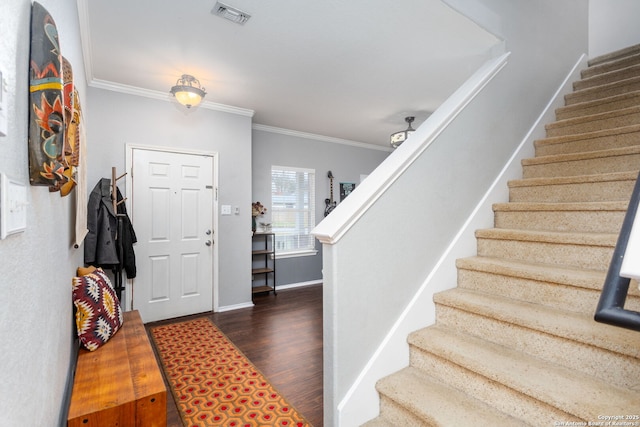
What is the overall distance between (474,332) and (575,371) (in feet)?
1.35

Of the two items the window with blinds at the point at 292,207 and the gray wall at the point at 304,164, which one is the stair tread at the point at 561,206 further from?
the gray wall at the point at 304,164

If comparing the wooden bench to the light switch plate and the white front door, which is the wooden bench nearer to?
the light switch plate

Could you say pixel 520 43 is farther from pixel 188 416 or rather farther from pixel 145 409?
pixel 188 416

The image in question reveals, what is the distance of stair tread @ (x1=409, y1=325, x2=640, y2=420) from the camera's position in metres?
1.04

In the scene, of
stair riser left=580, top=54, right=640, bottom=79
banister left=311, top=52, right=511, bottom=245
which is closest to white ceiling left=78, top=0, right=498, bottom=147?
banister left=311, top=52, right=511, bottom=245

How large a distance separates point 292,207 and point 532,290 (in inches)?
156

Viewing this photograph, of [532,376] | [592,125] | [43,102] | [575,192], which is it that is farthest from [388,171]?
[592,125]

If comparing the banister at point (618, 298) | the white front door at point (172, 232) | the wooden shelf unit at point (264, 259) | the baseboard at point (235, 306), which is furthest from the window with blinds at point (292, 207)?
the banister at point (618, 298)

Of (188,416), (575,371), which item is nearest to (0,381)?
(188,416)

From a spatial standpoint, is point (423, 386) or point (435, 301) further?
point (435, 301)

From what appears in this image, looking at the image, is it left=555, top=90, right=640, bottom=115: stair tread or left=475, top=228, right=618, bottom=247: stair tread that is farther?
left=555, top=90, right=640, bottom=115: stair tread

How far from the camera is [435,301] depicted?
173 cm

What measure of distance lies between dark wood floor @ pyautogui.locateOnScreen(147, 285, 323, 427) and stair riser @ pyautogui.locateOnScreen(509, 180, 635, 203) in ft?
6.63

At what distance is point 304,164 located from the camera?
204 inches
